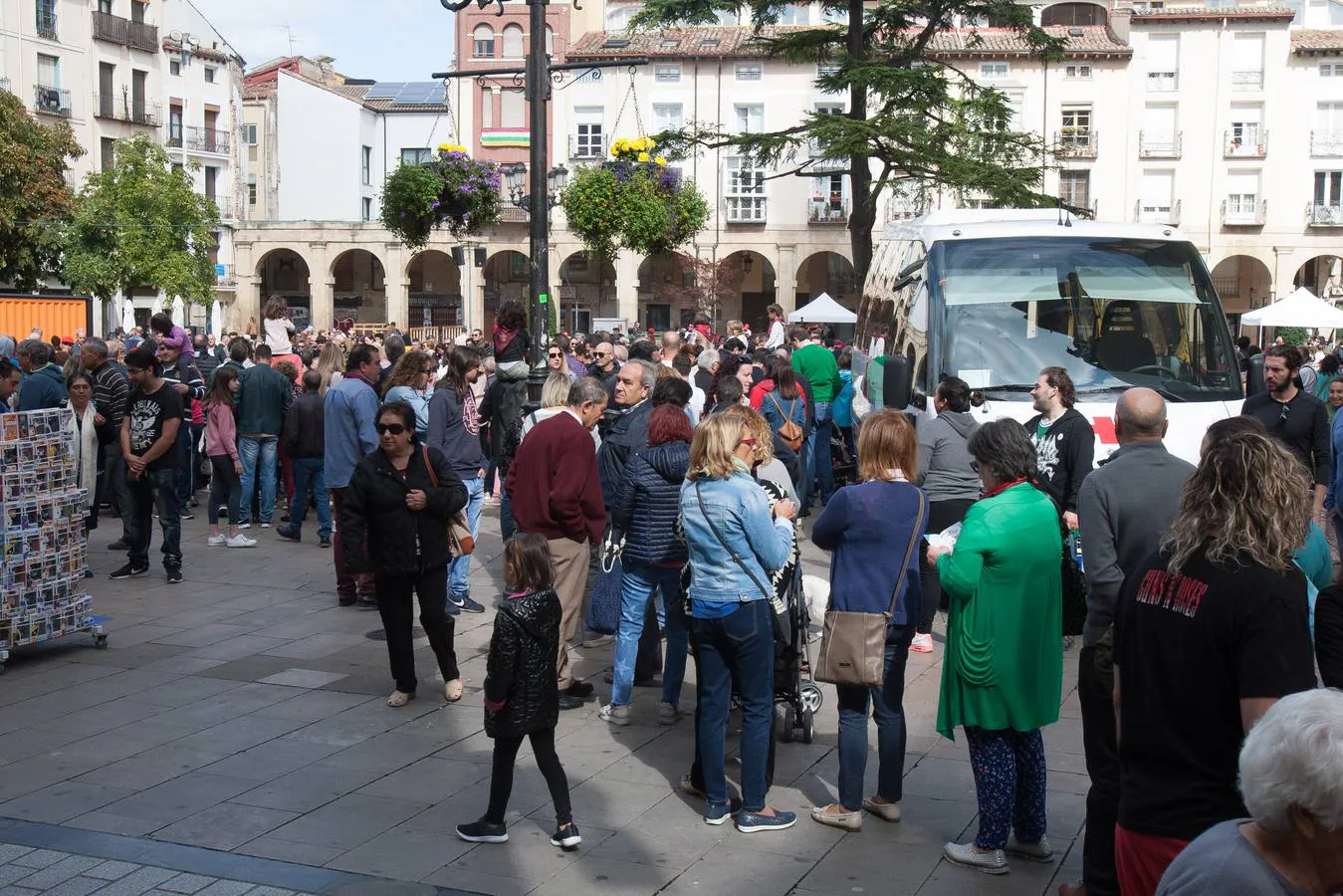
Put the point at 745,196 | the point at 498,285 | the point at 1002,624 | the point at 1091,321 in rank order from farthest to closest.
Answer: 1. the point at 498,285
2. the point at 745,196
3. the point at 1091,321
4. the point at 1002,624

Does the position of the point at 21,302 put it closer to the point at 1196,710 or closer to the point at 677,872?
the point at 677,872

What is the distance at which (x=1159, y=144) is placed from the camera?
4912cm

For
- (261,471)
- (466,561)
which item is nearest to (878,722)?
(466,561)

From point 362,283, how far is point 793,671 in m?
54.6

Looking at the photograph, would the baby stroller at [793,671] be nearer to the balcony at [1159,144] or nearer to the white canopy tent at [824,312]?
the white canopy tent at [824,312]

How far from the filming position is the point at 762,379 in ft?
46.8

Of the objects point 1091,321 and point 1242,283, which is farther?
point 1242,283

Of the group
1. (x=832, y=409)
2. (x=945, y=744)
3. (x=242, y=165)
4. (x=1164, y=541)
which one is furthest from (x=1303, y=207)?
(x=1164, y=541)

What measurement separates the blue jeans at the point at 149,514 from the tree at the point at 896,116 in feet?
46.8

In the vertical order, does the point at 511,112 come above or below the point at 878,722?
above

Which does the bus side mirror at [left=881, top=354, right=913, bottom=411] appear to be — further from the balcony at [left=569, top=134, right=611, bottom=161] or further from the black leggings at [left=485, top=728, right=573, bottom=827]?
the balcony at [left=569, top=134, right=611, bottom=161]

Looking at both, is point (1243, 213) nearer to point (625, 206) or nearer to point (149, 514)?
point (625, 206)

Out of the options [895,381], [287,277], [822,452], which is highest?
[287,277]

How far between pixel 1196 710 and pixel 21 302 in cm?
2577
